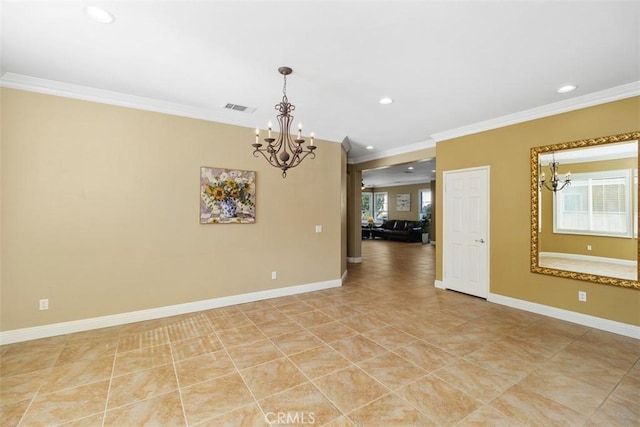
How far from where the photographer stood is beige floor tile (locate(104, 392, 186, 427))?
186 cm

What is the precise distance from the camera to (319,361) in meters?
2.65

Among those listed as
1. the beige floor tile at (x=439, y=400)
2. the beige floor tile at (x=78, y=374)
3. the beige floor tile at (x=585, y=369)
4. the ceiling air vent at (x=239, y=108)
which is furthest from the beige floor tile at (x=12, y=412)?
the beige floor tile at (x=585, y=369)

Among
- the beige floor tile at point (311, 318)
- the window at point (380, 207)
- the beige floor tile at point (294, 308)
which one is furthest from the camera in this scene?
the window at point (380, 207)

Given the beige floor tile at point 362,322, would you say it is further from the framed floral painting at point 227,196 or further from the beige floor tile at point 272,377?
the framed floral painting at point 227,196

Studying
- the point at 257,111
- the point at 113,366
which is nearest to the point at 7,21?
the point at 257,111

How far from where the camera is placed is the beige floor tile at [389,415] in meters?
1.87

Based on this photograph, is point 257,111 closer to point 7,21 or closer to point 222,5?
point 222,5

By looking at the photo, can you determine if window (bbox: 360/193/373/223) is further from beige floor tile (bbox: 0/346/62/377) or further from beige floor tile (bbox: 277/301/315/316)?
beige floor tile (bbox: 0/346/62/377)

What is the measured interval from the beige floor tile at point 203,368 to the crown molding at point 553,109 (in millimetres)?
4729

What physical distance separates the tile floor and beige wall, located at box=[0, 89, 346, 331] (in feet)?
1.52

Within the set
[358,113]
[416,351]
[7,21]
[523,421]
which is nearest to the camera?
[523,421]

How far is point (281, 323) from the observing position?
3.54m

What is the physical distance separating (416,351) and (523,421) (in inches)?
40.2

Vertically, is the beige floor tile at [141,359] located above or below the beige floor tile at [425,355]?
above
